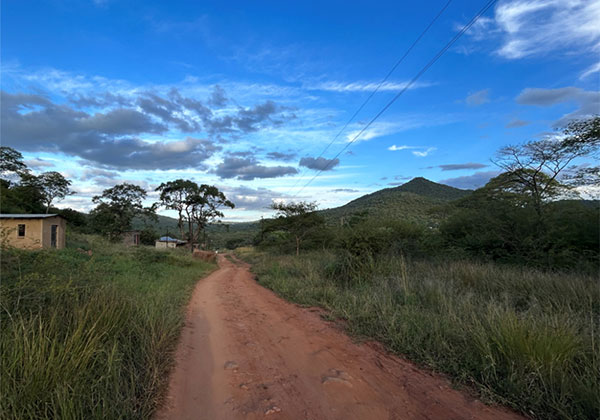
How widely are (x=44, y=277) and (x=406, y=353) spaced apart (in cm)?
541

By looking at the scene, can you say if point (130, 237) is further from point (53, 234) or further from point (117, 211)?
point (53, 234)

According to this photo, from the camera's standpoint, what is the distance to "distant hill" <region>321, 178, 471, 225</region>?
102ft

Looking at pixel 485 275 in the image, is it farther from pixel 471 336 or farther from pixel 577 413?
pixel 577 413

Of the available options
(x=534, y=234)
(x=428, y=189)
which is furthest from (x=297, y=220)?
(x=428, y=189)

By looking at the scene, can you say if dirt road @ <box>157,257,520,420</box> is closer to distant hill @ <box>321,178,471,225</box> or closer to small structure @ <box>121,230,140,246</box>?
distant hill @ <box>321,178,471,225</box>

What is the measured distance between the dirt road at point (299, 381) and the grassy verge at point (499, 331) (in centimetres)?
34

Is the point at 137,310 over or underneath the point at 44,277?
underneath

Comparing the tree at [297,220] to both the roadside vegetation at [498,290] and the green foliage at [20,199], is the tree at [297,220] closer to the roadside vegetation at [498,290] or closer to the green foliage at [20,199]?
the roadside vegetation at [498,290]

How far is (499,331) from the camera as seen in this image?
12.5 feet

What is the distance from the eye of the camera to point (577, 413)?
108 inches

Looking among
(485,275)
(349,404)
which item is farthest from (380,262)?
(349,404)

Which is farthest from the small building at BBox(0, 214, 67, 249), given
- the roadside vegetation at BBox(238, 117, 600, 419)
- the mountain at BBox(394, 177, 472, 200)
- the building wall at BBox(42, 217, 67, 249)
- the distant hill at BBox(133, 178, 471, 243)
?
the mountain at BBox(394, 177, 472, 200)

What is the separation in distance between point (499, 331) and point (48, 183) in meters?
52.0

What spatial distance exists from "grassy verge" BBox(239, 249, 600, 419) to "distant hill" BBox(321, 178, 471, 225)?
13009mm
